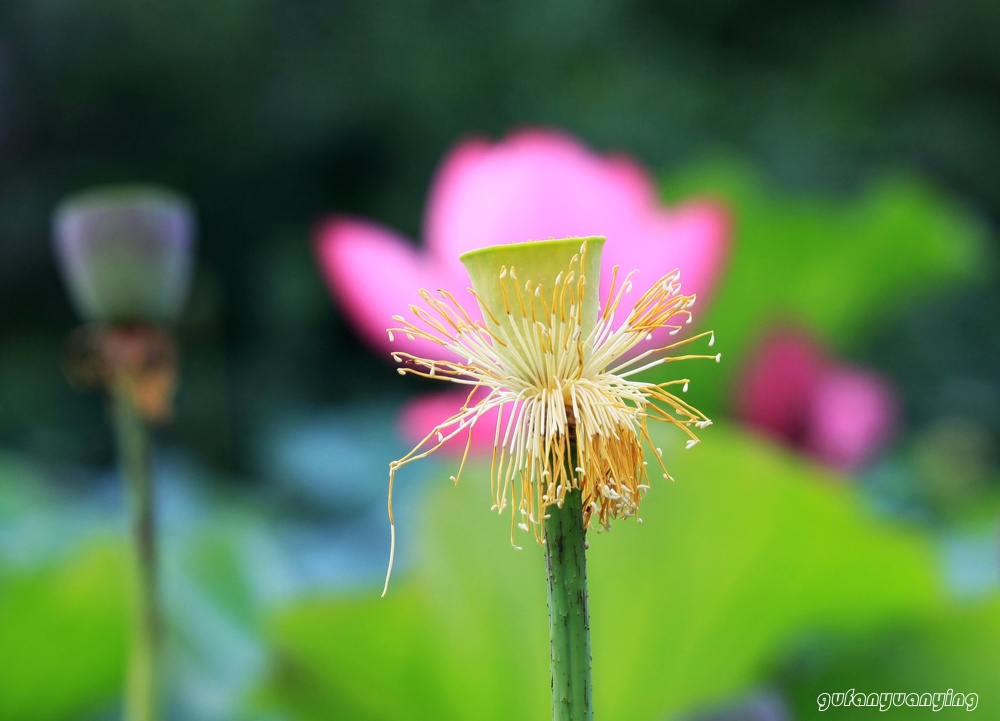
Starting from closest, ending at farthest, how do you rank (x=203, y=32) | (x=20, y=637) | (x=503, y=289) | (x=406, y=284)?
1. (x=503, y=289)
2. (x=406, y=284)
3. (x=20, y=637)
4. (x=203, y=32)

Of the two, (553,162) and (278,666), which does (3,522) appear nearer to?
(278,666)

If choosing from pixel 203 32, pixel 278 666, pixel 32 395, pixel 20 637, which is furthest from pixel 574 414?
pixel 203 32

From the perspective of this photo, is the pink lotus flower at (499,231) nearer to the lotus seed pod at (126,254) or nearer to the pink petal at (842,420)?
the lotus seed pod at (126,254)

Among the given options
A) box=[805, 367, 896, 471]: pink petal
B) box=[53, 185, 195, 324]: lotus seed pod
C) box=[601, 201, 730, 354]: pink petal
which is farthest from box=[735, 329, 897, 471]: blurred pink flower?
box=[53, 185, 195, 324]: lotus seed pod

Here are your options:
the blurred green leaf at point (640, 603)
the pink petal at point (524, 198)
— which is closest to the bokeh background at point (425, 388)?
the blurred green leaf at point (640, 603)

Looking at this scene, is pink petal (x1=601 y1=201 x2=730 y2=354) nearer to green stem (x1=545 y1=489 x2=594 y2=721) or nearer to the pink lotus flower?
the pink lotus flower

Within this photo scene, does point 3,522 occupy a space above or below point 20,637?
above
